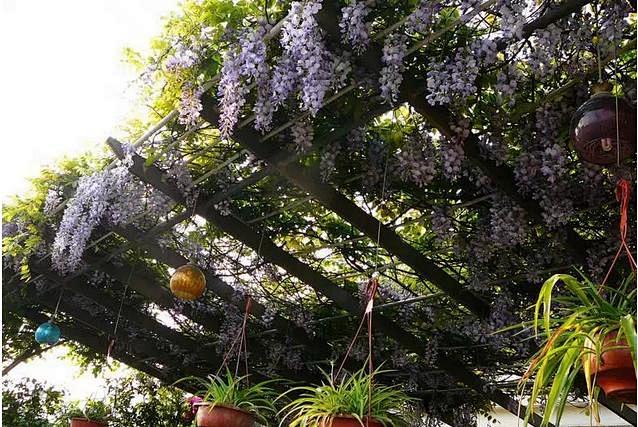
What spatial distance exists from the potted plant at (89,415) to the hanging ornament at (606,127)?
3.24 metres

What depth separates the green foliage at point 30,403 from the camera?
652 centimetres

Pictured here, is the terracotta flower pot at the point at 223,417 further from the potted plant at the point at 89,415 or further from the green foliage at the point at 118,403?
the green foliage at the point at 118,403

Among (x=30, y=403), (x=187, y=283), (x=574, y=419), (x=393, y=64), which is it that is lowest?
(x=187, y=283)

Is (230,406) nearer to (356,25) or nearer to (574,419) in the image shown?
(356,25)

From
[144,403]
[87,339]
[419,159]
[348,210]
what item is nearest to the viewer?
[419,159]

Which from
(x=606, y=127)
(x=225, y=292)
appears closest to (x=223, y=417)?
(x=606, y=127)

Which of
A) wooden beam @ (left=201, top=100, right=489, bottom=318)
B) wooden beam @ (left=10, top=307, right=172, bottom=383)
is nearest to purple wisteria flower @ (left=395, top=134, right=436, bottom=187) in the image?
wooden beam @ (left=201, top=100, right=489, bottom=318)

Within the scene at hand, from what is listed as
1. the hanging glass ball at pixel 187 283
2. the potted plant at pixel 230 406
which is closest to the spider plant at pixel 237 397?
the potted plant at pixel 230 406

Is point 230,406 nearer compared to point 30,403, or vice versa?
point 230,406

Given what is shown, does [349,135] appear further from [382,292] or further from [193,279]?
[382,292]

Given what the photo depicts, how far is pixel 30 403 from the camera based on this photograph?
22.1ft

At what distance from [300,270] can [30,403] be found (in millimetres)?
4107

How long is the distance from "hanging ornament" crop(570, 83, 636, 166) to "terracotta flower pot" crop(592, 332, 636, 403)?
0.60 meters

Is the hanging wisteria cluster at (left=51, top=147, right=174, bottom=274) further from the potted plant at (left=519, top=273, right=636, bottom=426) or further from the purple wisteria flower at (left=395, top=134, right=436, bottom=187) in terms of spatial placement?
the potted plant at (left=519, top=273, right=636, bottom=426)
